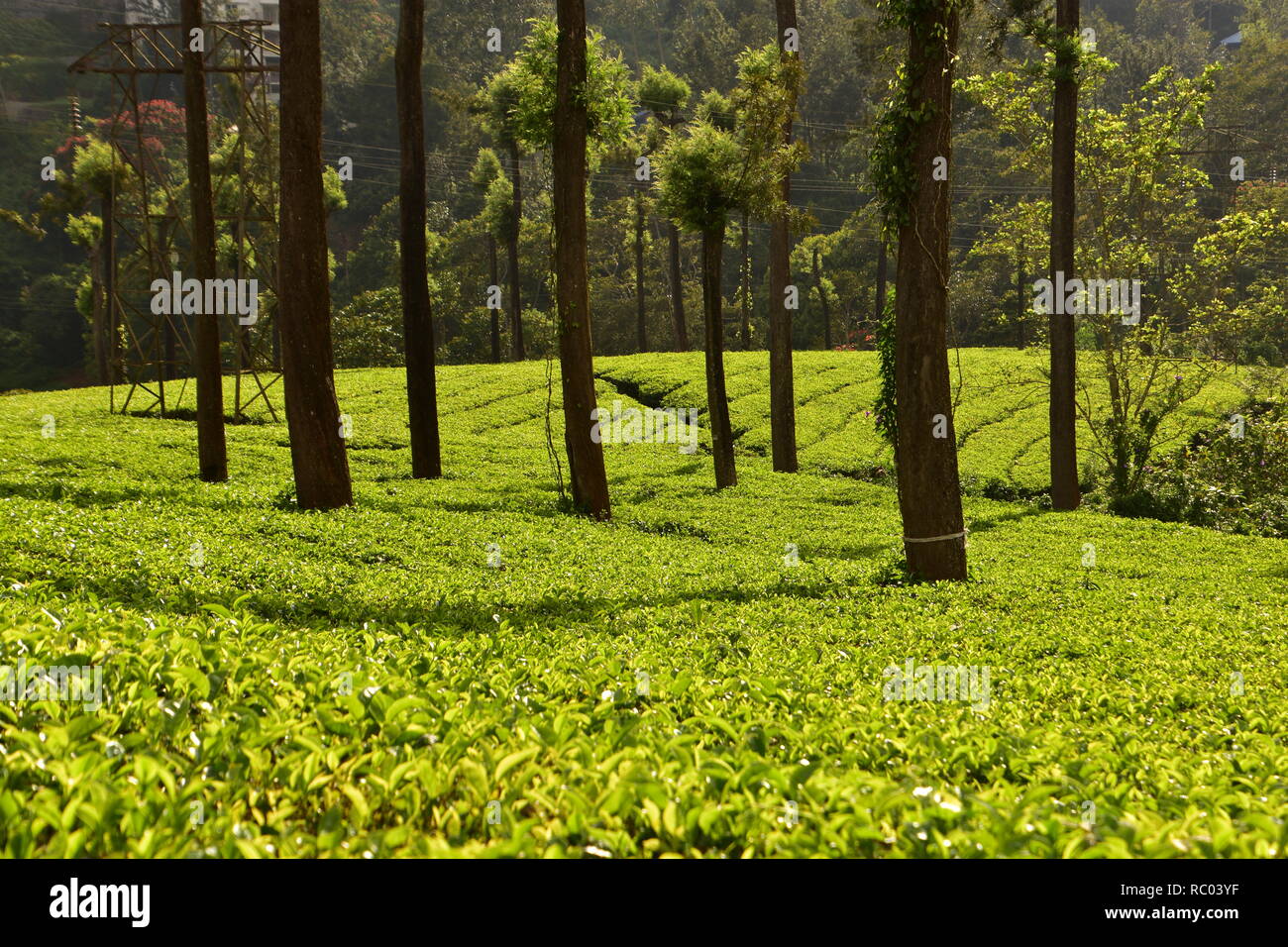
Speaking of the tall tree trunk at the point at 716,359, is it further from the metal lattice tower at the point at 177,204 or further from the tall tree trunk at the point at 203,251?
the tall tree trunk at the point at 203,251

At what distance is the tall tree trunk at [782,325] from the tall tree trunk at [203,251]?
473 inches

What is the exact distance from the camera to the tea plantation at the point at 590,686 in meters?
3.06

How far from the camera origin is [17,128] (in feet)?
216

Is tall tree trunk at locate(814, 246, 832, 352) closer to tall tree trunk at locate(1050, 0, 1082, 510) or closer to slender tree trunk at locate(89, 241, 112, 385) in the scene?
tall tree trunk at locate(1050, 0, 1082, 510)

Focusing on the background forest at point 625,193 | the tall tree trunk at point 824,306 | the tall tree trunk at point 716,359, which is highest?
the background forest at point 625,193

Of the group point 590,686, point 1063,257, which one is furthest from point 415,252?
point 590,686

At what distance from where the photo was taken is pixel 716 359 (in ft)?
71.7

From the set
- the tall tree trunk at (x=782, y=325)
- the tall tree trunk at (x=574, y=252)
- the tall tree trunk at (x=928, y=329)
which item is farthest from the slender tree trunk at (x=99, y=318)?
the tall tree trunk at (x=928, y=329)

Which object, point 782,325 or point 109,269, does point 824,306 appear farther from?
point 109,269

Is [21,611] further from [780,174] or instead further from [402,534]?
[780,174]

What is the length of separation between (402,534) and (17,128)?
71860 millimetres

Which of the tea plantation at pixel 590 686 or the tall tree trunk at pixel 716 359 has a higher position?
the tall tree trunk at pixel 716 359

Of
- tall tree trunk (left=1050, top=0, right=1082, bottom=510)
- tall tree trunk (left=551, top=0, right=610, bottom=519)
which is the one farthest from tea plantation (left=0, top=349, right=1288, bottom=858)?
tall tree trunk (left=1050, top=0, right=1082, bottom=510)

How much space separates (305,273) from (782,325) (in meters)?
13.1
